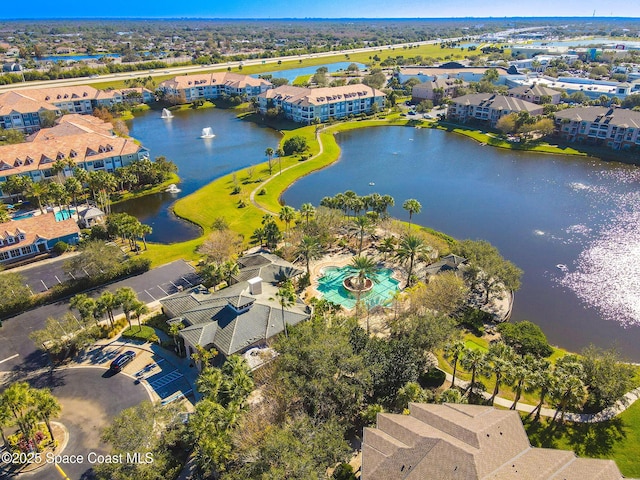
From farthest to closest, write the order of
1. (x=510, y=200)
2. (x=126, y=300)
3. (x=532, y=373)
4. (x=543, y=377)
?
1. (x=510, y=200)
2. (x=126, y=300)
3. (x=532, y=373)
4. (x=543, y=377)

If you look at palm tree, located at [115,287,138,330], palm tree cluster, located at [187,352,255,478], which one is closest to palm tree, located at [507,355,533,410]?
palm tree cluster, located at [187,352,255,478]

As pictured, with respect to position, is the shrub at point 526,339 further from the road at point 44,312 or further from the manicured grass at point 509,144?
the manicured grass at point 509,144

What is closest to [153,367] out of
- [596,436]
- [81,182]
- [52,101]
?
[596,436]

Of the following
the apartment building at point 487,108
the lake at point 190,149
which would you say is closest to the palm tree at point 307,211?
the lake at point 190,149

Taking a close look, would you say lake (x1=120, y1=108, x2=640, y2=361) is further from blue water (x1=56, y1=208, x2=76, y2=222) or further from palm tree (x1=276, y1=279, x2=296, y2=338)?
palm tree (x1=276, y1=279, x2=296, y2=338)

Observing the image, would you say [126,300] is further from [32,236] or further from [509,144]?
[509,144]

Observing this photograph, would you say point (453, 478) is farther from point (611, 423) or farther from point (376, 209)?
point (376, 209)

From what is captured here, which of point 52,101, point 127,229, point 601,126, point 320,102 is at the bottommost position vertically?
point 601,126

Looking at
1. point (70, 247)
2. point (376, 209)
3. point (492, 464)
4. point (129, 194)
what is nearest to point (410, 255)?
point (376, 209)
